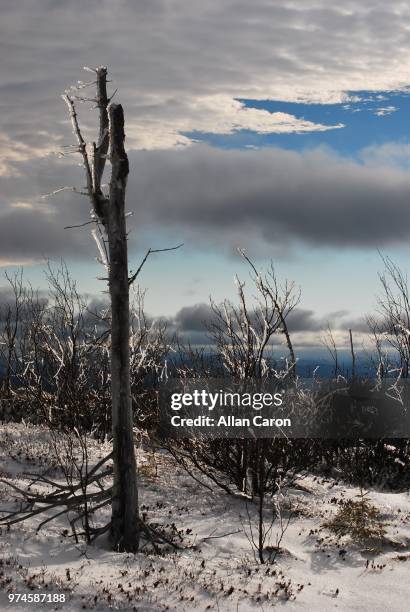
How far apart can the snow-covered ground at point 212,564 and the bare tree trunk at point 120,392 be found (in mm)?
458

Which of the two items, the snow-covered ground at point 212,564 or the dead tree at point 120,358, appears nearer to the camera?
the snow-covered ground at point 212,564

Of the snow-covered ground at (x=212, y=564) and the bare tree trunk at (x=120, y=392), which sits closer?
the snow-covered ground at (x=212, y=564)

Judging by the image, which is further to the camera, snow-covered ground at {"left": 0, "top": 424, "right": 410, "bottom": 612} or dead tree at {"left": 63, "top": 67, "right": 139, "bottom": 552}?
dead tree at {"left": 63, "top": 67, "right": 139, "bottom": 552}

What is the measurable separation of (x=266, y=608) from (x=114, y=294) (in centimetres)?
458

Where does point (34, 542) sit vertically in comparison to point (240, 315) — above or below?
below

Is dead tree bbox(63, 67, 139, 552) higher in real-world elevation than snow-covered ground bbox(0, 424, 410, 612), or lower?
higher

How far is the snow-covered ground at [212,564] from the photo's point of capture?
773 centimetres

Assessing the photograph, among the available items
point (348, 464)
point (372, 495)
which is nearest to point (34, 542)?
point (372, 495)

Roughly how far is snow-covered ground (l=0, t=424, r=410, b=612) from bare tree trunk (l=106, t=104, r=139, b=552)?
0.46 metres

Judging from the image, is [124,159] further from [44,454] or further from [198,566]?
[44,454]

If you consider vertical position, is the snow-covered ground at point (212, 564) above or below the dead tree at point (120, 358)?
below

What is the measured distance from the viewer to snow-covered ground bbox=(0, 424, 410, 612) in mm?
7727

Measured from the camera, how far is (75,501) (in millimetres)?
9297

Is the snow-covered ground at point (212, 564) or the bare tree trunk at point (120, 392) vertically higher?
the bare tree trunk at point (120, 392)
